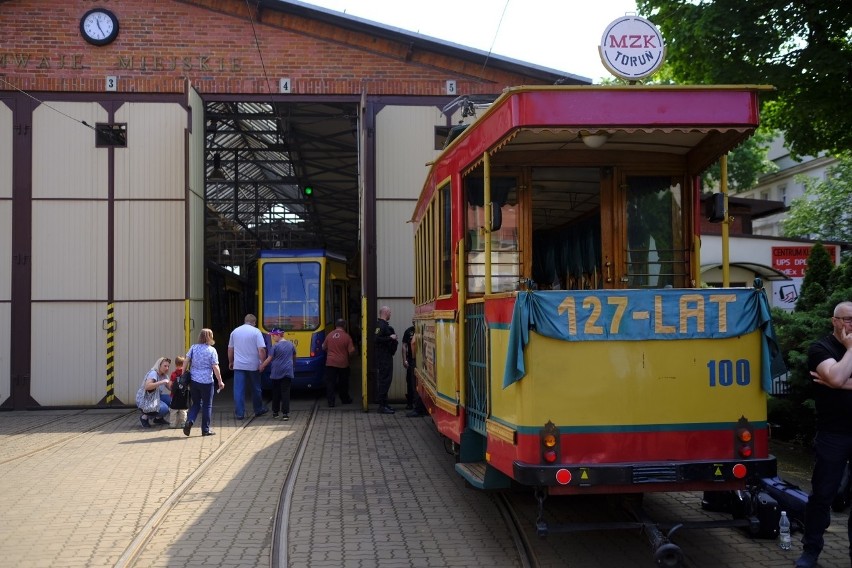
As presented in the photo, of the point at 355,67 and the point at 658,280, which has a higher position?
the point at 355,67

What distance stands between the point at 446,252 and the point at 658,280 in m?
2.00

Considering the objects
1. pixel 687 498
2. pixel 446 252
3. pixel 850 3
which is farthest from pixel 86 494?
pixel 850 3

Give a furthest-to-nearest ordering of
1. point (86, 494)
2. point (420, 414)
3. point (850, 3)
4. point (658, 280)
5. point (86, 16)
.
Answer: point (86, 16)
point (420, 414)
point (850, 3)
point (86, 494)
point (658, 280)

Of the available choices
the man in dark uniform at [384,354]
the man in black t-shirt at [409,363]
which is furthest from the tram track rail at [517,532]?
the man in dark uniform at [384,354]

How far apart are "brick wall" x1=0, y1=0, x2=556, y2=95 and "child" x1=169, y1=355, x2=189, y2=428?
601 cm

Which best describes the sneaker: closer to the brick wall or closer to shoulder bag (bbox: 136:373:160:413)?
shoulder bag (bbox: 136:373:160:413)

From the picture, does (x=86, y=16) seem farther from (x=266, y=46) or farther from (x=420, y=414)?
(x=420, y=414)

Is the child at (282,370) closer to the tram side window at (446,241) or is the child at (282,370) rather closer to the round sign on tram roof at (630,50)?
the tram side window at (446,241)

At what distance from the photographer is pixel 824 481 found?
541 cm

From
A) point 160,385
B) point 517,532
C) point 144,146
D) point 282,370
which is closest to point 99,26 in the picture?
point 144,146

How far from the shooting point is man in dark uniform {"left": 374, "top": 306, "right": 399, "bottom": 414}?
14.7 metres

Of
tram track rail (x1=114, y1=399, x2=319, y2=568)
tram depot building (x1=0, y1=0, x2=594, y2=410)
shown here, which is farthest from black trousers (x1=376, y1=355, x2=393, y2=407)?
tram track rail (x1=114, y1=399, x2=319, y2=568)

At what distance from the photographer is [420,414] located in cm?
1491

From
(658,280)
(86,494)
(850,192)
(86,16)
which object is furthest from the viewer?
(850,192)
